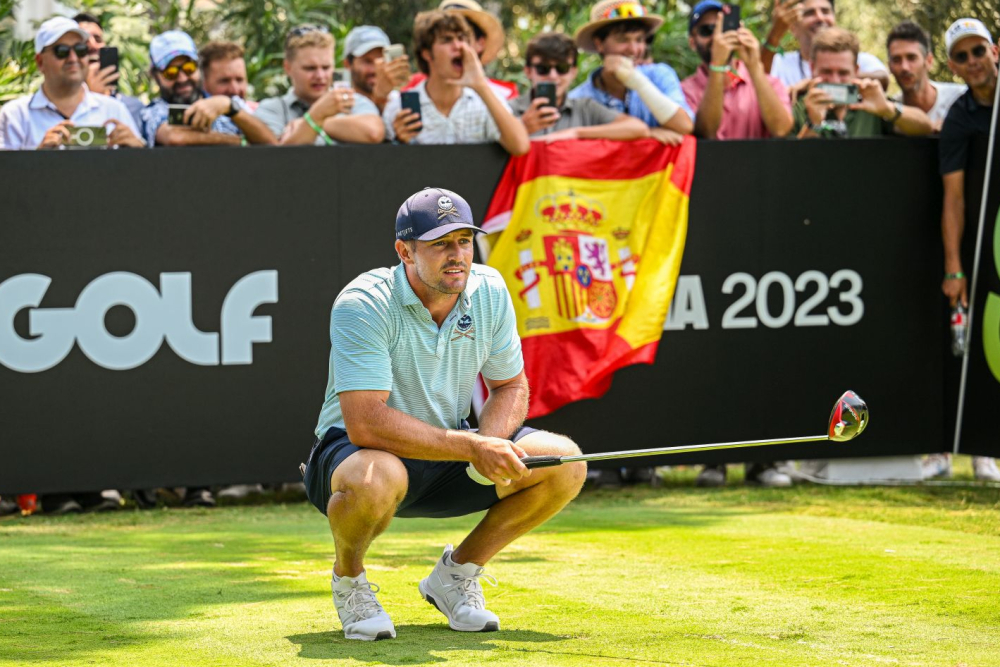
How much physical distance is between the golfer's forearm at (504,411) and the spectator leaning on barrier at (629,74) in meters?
4.12

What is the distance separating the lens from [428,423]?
16.1 ft

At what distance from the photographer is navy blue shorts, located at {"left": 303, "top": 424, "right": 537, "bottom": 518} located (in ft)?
16.0

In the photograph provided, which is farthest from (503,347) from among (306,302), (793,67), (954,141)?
(793,67)

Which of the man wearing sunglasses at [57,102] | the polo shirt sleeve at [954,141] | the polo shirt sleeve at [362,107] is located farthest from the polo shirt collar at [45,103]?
the polo shirt sleeve at [954,141]

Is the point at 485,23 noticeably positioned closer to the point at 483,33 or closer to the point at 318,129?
the point at 483,33

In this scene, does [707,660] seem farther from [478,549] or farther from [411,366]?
[411,366]

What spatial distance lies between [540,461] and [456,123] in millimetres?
4447

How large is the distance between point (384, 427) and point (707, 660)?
4.22 ft

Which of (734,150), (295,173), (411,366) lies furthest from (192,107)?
(411,366)

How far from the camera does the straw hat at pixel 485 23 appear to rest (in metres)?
9.28

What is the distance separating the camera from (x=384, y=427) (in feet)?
15.2

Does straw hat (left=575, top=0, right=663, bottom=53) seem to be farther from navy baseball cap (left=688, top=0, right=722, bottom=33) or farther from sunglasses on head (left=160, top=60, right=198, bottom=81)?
sunglasses on head (left=160, top=60, right=198, bottom=81)

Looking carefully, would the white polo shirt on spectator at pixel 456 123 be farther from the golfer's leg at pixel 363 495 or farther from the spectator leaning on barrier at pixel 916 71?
the golfer's leg at pixel 363 495

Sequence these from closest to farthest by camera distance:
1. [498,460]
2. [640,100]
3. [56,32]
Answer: [498,460] → [56,32] → [640,100]
